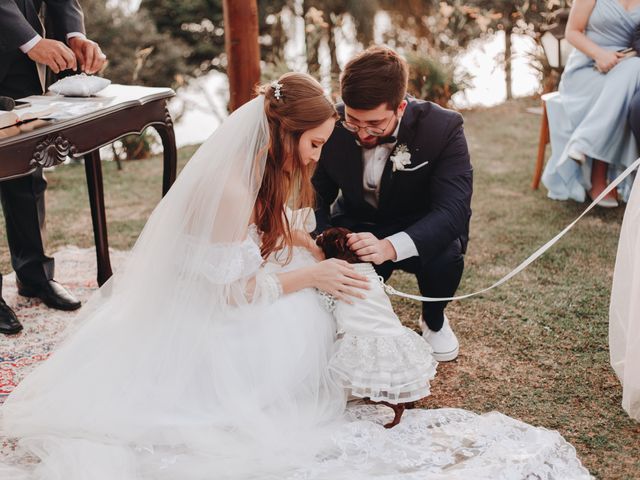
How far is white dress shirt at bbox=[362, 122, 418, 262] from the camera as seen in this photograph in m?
2.64

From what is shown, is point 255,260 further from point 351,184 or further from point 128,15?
point 128,15

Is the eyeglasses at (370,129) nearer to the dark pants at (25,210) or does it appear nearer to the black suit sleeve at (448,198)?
the black suit sleeve at (448,198)

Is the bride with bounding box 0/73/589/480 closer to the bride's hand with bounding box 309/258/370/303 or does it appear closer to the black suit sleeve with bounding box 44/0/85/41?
the bride's hand with bounding box 309/258/370/303

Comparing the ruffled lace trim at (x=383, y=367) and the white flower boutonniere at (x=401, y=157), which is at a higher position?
the white flower boutonniere at (x=401, y=157)

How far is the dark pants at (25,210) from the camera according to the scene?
3066 millimetres

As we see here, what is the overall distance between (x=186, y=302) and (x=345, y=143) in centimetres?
90

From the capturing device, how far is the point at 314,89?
2285 millimetres

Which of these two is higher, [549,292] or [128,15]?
[128,15]

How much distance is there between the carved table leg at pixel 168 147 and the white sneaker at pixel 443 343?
4.39 ft

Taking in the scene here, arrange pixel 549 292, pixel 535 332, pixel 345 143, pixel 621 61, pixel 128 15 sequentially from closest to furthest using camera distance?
1. pixel 345 143
2. pixel 535 332
3. pixel 549 292
4. pixel 621 61
5. pixel 128 15

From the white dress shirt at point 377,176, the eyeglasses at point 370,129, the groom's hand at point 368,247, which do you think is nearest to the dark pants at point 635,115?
the white dress shirt at point 377,176

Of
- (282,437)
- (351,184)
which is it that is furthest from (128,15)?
(282,437)

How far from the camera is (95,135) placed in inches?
107

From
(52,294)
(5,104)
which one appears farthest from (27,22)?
(52,294)
